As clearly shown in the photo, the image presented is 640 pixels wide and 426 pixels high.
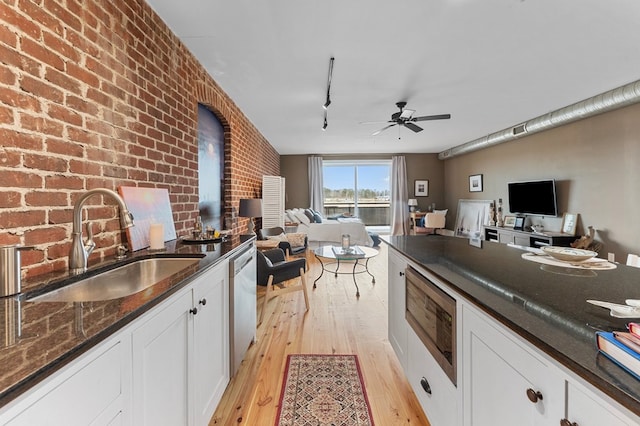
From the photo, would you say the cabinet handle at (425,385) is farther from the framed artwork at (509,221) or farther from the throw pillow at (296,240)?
the framed artwork at (509,221)


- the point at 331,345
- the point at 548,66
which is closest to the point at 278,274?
the point at 331,345

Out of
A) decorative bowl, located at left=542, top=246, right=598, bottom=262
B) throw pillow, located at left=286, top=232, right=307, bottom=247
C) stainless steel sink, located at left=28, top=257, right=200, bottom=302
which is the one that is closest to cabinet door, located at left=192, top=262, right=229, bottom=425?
stainless steel sink, located at left=28, top=257, right=200, bottom=302

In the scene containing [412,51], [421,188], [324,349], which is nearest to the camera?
[324,349]

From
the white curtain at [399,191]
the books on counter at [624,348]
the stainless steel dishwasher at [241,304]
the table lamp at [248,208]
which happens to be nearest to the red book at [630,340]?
the books on counter at [624,348]

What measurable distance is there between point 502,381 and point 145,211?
6.22ft

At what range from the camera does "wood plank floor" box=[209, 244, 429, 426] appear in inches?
63.0

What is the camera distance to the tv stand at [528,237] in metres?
4.17

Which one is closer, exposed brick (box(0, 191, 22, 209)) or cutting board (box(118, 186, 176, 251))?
exposed brick (box(0, 191, 22, 209))

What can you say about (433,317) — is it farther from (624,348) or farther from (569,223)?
(569,223)

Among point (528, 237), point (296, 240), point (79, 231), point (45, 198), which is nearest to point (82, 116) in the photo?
point (45, 198)

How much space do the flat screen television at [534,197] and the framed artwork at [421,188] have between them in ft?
9.20

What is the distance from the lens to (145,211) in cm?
172

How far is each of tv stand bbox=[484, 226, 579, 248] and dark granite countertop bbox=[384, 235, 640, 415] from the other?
3.53 metres

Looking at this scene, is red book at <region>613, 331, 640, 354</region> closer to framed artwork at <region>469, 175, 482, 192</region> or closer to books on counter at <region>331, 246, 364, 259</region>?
books on counter at <region>331, 246, 364, 259</region>
